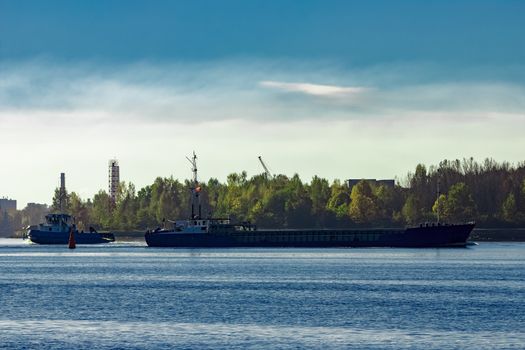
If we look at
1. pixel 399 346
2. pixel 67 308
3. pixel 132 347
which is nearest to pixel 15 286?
pixel 67 308

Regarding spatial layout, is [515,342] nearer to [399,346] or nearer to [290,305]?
[399,346]

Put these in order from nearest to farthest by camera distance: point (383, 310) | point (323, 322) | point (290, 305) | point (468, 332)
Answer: point (468, 332)
point (323, 322)
point (383, 310)
point (290, 305)

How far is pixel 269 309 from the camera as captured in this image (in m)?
94.0

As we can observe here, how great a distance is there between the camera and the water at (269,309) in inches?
2881

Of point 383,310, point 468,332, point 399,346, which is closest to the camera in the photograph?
point 399,346

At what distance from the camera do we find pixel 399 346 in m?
69.1

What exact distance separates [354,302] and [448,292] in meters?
15.9

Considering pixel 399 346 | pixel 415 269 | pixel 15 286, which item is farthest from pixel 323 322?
pixel 415 269

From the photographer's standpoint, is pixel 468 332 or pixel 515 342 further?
pixel 468 332

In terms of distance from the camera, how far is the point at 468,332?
75938 millimetres

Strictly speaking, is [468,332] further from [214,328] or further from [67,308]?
[67,308]

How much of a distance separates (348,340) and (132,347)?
45.9 ft

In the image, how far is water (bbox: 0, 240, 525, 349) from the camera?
73.2m

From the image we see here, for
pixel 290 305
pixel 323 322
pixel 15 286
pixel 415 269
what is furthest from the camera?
pixel 415 269
